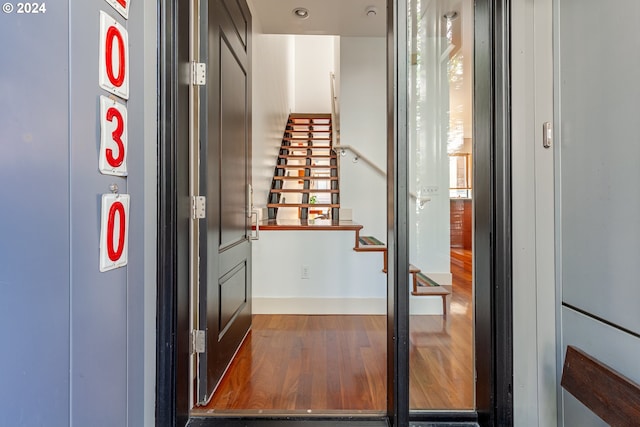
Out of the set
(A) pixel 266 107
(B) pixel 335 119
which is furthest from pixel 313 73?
(A) pixel 266 107

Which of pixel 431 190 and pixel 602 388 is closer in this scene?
pixel 602 388

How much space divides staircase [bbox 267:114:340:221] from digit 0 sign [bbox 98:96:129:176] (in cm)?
265

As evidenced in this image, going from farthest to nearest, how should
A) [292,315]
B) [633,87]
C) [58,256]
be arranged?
→ [292,315]
[633,87]
[58,256]

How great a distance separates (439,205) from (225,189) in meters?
1.24

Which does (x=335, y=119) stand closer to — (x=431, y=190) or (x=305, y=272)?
(x=305, y=272)

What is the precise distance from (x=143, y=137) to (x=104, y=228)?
1.24ft

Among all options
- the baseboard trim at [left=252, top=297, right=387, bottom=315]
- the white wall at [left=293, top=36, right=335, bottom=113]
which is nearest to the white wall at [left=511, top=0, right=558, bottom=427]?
the baseboard trim at [left=252, top=297, right=387, bottom=315]

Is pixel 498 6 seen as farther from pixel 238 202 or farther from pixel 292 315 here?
pixel 292 315

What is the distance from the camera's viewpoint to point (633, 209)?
92cm

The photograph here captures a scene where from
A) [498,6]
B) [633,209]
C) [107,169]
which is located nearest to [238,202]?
[107,169]

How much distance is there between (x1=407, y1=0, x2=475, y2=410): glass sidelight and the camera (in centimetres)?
Result: 158

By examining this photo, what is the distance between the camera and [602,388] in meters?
0.94

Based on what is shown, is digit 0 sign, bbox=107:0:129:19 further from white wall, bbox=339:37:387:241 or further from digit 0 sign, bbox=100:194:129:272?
white wall, bbox=339:37:387:241

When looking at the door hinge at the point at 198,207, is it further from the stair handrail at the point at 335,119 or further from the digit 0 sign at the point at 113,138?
the stair handrail at the point at 335,119
